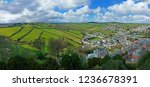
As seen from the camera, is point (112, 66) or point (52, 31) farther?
point (52, 31)

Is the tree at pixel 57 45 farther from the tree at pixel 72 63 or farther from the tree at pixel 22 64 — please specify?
the tree at pixel 22 64

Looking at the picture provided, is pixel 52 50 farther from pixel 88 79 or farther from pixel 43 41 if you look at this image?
pixel 88 79

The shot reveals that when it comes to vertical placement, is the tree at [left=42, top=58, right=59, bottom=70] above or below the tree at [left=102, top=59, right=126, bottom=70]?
below

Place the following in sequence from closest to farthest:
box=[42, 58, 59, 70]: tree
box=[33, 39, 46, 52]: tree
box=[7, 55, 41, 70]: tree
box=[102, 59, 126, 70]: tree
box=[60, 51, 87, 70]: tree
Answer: box=[102, 59, 126, 70]: tree < box=[7, 55, 41, 70]: tree < box=[42, 58, 59, 70]: tree < box=[60, 51, 87, 70]: tree < box=[33, 39, 46, 52]: tree

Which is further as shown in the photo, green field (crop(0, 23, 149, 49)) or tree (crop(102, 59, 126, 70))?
green field (crop(0, 23, 149, 49))

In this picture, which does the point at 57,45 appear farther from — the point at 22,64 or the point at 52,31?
the point at 22,64

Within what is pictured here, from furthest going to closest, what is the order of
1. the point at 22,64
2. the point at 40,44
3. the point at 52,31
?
the point at 52,31 < the point at 40,44 < the point at 22,64

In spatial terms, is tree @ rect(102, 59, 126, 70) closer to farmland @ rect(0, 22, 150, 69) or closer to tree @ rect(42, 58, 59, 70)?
tree @ rect(42, 58, 59, 70)

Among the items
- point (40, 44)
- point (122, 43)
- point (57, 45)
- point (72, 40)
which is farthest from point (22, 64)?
point (122, 43)

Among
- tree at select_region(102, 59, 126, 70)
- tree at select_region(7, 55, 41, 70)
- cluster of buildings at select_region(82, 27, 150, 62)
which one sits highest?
tree at select_region(102, 59, 126, 70)

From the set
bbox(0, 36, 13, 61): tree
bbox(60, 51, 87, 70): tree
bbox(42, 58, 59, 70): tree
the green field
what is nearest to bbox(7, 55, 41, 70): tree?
bbox(42, 58, 59, 70): tree

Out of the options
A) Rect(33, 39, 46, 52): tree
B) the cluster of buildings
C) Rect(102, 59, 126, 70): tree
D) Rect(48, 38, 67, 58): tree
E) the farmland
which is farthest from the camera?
the cluster of buildings
